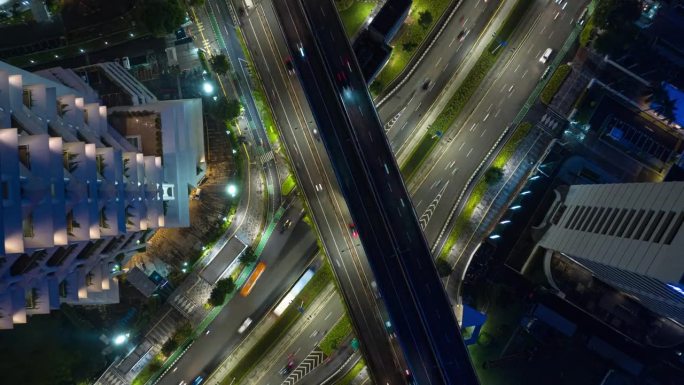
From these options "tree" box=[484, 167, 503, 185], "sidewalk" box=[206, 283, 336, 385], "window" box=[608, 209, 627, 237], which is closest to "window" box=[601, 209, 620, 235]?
"window" box=[608, 209, 627, 237]

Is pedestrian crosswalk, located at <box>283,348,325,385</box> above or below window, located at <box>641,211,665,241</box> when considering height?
below

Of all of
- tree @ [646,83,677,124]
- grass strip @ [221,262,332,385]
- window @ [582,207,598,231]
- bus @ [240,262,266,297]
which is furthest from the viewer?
bus @ [240,262,266,297]

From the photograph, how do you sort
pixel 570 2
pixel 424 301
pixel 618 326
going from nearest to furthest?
pixel 424 301 < pixel 618 326 < pixel 570 2

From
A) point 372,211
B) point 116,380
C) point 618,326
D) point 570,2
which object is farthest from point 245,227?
point 570,2

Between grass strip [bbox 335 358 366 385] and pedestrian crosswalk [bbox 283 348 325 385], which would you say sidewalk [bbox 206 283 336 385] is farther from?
grass strip [bbox 335 358 366 385]

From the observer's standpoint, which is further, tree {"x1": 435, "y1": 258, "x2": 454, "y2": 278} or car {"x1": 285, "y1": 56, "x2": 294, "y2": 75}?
tree {"x1": 435, "y1": 258, "x2": 454, "y2": 278}

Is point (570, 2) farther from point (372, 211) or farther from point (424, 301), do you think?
→ point (424, 301)
